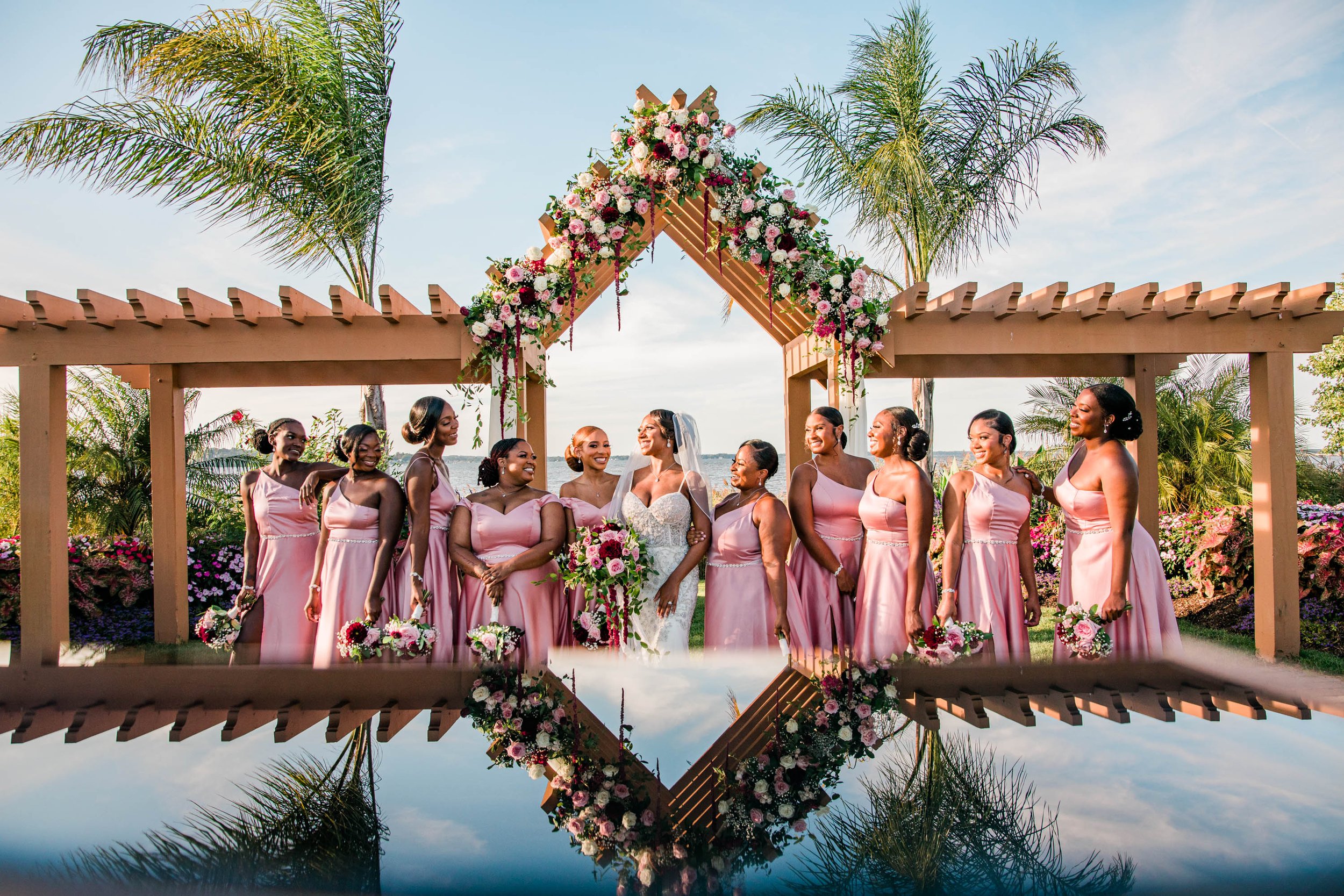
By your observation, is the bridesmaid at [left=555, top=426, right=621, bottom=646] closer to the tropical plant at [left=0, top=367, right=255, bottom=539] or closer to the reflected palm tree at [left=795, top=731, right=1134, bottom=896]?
the reflected palm tree at [left=795, top=731, right=1134, bottom=896]

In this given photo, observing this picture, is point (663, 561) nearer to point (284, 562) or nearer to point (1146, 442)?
point (284, 562)

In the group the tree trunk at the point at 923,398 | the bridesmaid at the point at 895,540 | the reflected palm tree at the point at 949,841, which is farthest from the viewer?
the tree trunk at the point at 923,398

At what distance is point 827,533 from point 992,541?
1.10 meters

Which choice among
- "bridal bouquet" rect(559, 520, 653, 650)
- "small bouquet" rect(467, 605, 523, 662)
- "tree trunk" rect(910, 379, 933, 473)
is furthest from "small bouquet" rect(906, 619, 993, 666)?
"tree trunk" rect(910, 379, 933, 473)

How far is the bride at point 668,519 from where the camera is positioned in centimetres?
532

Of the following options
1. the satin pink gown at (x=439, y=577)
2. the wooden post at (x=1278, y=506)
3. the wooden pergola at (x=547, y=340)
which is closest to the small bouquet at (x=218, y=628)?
the satin pink gown at (x=439, y=577)

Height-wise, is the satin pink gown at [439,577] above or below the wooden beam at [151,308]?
below

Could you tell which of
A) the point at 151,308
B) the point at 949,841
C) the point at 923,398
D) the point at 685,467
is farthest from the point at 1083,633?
the point at 923,398

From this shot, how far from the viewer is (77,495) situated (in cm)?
1271

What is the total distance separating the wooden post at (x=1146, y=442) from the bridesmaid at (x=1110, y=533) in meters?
3.41

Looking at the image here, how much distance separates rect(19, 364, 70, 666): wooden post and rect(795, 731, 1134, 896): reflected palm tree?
805cm

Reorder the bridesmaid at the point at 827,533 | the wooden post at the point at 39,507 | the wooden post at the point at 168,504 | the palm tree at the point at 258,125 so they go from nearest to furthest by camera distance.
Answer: the bridesmaid at the point at 827,533 → the wooden post at the point at 39,507 → the wooden post at the point at 168,504 → the palm tree at the point at 258,125

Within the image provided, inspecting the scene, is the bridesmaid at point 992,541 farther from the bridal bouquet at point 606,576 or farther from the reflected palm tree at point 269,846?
the reflected palm tree at point 269,846

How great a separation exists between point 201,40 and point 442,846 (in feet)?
49.7
